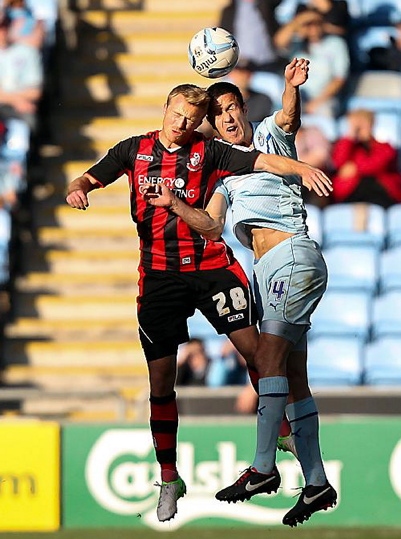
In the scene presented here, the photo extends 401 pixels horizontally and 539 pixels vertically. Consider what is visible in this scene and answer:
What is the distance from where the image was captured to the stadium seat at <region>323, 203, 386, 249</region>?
14.2 metres

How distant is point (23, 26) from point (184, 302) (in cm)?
750

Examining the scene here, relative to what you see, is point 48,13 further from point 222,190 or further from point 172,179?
point 172,179

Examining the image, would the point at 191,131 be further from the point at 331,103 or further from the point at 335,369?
the point at 331,103


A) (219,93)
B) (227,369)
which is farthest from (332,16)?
(219,93)

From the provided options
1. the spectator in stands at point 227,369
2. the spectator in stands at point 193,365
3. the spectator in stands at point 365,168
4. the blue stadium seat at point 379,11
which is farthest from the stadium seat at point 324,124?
the spectator in stands at point 193,365

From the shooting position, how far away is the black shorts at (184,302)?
856 centimetres

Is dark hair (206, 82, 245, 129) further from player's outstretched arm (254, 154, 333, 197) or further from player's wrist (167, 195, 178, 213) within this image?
player's wrist (167, 195, 178, 213)

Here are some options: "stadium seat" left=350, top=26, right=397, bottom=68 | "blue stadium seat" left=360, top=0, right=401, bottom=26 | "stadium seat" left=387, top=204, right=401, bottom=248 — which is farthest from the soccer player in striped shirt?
"blue stadium seat" left=360, top=0, right=401, bottom=26

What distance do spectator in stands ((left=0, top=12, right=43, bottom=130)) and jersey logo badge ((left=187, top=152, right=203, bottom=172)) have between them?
23.2 ft

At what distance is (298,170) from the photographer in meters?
8.05

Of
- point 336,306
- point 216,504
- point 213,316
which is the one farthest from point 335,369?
point 213,316

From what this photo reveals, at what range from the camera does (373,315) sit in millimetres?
13883

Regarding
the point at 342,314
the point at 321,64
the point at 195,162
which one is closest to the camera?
the point at 195,162

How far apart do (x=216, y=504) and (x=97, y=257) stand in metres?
3.28
